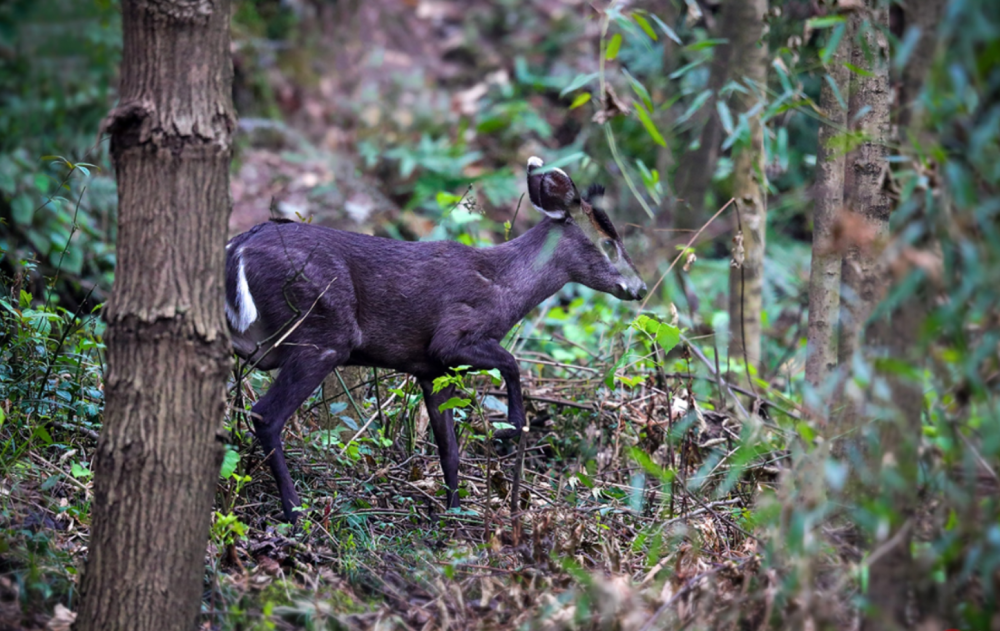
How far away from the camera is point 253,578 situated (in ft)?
11.2

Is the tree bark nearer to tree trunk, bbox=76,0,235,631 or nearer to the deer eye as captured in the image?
the deer eye

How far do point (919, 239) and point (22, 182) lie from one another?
6735 millimetres

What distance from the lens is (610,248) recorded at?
539cm

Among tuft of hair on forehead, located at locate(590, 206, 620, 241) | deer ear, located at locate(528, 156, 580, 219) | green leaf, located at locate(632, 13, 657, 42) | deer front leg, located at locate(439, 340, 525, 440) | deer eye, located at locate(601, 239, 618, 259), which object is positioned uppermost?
green leaf, located at locate(632, 13, 657, 42)

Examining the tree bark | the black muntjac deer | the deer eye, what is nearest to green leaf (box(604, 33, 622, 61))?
the black muntjac deer

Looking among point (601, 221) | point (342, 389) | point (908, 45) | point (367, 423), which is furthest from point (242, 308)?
point (908, 45)

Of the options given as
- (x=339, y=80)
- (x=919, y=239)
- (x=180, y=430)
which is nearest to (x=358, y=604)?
(x=180, y=430)

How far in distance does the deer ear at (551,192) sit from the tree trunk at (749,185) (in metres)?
1.37

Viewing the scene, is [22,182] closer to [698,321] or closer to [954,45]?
[698,321]

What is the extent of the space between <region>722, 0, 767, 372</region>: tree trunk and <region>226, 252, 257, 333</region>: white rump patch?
3.19 metres

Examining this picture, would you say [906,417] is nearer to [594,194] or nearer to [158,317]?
[158,317]

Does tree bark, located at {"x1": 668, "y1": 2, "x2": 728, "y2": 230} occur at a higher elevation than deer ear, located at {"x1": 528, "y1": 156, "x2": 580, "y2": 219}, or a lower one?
higher

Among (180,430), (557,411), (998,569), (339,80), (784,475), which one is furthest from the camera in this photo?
(339,80)

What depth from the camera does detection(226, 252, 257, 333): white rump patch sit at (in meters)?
4.38
